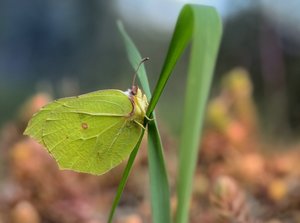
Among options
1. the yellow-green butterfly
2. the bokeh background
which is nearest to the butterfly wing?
the yellow-green butterfly

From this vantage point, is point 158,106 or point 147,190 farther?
point 158,106

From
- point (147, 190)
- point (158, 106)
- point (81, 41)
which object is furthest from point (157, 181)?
point (81, 41)

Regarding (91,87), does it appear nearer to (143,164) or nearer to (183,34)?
(143,164)

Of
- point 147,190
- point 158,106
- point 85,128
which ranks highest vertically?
point 85,128

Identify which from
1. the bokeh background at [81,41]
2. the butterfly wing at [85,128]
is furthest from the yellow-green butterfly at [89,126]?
the bokeh background at [81,41]

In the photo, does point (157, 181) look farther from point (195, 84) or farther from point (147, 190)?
point (147, 190)

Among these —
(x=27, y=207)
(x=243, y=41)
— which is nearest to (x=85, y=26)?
(x=243, y=41)

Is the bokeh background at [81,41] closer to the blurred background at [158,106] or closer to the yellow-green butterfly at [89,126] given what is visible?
the blurred background at [158,106]

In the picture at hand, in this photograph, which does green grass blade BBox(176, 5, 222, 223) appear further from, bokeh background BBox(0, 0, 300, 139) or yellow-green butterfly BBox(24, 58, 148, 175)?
bokeh background BBox(0, 0, 300, 139)
